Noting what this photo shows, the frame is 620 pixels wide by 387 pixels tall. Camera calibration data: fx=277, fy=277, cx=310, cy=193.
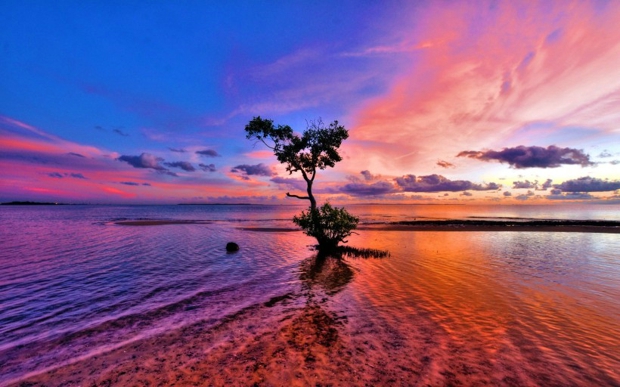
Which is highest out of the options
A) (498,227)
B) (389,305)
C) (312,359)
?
(312,359)

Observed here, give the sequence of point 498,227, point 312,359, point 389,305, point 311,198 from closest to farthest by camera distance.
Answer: point 312,359 → point 389,305 → point 311,198 → point 498,227

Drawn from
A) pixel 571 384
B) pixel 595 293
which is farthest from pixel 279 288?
pixel 595 293

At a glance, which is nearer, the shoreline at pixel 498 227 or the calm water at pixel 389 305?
the calm water at pixel 389 305

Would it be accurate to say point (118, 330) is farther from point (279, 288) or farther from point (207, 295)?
point (279, 288)

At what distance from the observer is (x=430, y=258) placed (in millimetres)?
25781

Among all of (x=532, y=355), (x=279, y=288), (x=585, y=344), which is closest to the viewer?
(x=532, y=355)

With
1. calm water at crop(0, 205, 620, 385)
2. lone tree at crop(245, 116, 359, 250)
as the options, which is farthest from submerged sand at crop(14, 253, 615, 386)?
lone tree at crop(245, 116, 359, 250)

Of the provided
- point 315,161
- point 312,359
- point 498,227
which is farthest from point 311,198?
point 498,227

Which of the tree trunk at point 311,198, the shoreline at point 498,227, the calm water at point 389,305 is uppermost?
the tree trunk at point 311,198

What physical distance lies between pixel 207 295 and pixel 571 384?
593 inches

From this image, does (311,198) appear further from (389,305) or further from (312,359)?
(312,359)

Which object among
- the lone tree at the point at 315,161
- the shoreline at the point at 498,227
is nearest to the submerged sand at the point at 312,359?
the lone tree at the point at 315,161

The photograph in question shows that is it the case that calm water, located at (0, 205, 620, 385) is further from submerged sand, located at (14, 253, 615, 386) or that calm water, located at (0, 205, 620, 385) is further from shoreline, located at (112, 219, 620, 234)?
shoreline, located at (112, 219, 620, 234)

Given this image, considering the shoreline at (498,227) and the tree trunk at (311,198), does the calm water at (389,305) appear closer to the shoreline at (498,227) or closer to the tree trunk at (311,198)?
the tree trunk at (311,198)
